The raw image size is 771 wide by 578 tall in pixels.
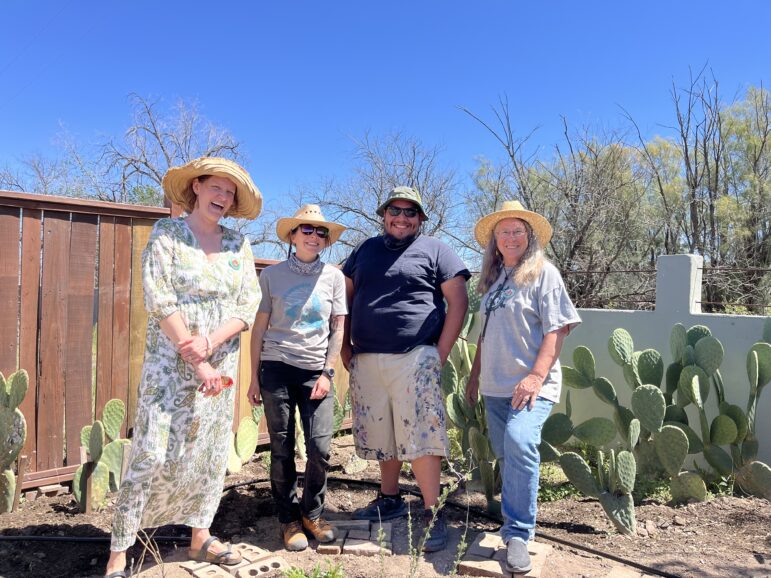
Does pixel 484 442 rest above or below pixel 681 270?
below

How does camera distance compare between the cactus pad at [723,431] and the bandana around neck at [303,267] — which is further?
the cactus pad at [723,431]

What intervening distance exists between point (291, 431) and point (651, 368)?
264 centimetres

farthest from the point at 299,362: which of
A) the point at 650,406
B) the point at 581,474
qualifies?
the point at 650,406

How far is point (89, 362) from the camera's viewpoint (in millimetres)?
3928

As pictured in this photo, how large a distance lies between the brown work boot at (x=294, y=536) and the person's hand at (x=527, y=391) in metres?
1.31

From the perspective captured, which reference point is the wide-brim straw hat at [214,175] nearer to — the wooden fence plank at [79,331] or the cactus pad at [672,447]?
the wooden fence plank at [79,331]

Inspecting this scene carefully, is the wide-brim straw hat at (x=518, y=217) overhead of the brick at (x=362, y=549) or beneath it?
overhead

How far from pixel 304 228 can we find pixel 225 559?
5.51ft

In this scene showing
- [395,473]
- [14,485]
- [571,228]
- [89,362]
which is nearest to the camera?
[14,485]

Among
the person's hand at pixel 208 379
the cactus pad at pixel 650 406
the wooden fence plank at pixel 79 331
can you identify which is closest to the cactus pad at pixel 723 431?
the cactus pad at pixel 650 406

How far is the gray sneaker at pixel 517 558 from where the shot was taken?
2849 mm

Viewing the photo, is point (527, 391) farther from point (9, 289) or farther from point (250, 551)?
point (9, 289)

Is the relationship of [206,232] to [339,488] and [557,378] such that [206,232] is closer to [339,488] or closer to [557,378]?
[557,378]

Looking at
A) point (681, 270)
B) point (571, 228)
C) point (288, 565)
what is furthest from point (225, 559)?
point (571, 228)
